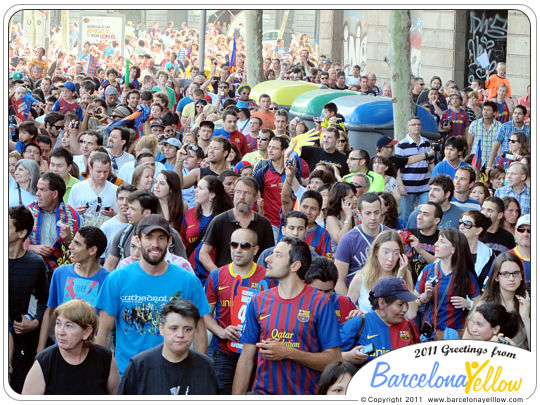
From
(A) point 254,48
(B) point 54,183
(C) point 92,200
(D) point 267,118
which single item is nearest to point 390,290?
(B) point 54,183

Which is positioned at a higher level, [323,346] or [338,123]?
[338,123]

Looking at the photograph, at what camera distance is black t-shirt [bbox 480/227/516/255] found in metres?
9.11

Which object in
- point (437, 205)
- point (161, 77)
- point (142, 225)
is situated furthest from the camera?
point (161, 77)

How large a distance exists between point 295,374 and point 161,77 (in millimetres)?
16379

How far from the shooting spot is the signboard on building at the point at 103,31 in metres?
47.5

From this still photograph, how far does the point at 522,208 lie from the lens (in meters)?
10.1

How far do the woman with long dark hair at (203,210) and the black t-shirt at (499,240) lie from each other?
2321 millimetres

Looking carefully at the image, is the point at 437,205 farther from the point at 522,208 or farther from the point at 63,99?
the point at 63,99

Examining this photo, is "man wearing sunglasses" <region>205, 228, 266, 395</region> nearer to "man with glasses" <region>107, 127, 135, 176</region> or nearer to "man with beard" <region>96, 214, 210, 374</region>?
"man with beard" <region>96, 214, 210, 374</region>

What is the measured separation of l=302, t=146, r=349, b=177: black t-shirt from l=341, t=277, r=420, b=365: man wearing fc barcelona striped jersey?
5.81 meters

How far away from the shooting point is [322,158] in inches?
489
